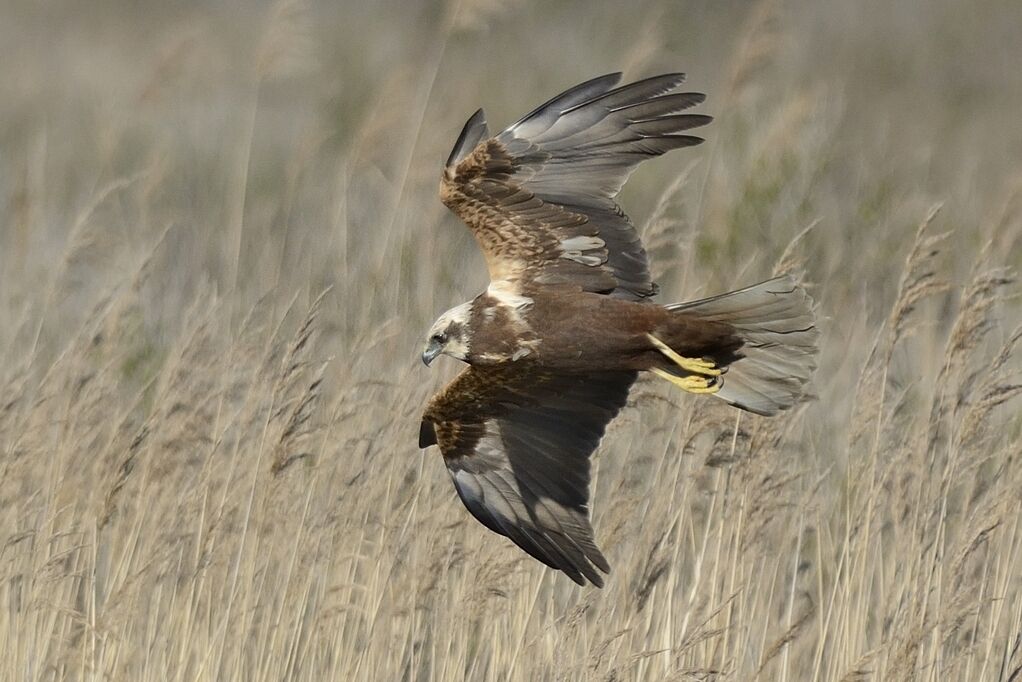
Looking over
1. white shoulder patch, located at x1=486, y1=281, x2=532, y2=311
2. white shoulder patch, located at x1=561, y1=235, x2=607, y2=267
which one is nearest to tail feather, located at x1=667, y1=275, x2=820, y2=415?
white shoulder patch, located at x1=561, y1=235, x2=607, y2=267

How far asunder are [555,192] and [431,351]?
69 cm

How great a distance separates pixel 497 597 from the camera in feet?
17.9

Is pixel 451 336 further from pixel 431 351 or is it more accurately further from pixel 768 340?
pixel 768 340

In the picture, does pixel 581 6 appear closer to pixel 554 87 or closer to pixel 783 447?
pixel 554 87

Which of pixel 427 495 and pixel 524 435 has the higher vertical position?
pixel 524 435

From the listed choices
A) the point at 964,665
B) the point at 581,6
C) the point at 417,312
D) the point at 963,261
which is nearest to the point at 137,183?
the point at 417,312

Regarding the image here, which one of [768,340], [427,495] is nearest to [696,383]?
[768,340]

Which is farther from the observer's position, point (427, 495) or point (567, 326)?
point (427, 495)

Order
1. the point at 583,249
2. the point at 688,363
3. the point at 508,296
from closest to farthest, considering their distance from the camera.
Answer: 1. the point at 688,363
2. the point at 508,296
3. the point at 583,249

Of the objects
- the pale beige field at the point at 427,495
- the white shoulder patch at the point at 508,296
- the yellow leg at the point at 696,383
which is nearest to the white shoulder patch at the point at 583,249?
the white shoulder patch at the point at 508,296

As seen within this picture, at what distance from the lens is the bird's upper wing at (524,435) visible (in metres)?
5.51

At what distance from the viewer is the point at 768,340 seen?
5395 mm

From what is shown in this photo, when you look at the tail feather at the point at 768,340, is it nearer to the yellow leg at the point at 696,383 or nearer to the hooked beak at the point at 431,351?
the yellow leg at the point at 696,383

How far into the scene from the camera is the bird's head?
5414 millimetres
